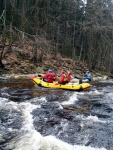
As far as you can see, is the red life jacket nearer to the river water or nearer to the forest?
the river water

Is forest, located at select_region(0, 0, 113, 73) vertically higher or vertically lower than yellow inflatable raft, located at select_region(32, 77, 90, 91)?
higher

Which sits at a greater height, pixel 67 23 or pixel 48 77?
pixel 67 23

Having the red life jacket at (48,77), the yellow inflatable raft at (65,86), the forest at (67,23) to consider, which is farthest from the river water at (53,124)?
the forest at (67,23)

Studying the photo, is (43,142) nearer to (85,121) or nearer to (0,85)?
(85,121)

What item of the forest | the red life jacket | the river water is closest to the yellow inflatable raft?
the red life jacket

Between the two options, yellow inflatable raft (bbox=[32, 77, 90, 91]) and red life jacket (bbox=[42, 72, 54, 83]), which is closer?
yellow inflatable raft (bbox=[32, 77, 90, 91])

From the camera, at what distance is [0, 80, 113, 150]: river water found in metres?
6.17

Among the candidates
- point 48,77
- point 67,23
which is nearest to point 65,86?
point 48,77

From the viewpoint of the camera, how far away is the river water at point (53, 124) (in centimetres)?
617

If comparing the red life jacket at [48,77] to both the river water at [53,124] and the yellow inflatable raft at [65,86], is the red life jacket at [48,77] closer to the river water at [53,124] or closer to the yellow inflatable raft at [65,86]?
the yellow inflatable raft at [65,86]

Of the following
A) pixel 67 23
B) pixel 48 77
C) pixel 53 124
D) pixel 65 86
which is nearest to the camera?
pixel 53 124

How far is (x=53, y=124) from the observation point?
7652mm

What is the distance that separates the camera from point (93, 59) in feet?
107

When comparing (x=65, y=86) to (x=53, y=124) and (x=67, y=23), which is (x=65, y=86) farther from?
(x=67, y=23)
